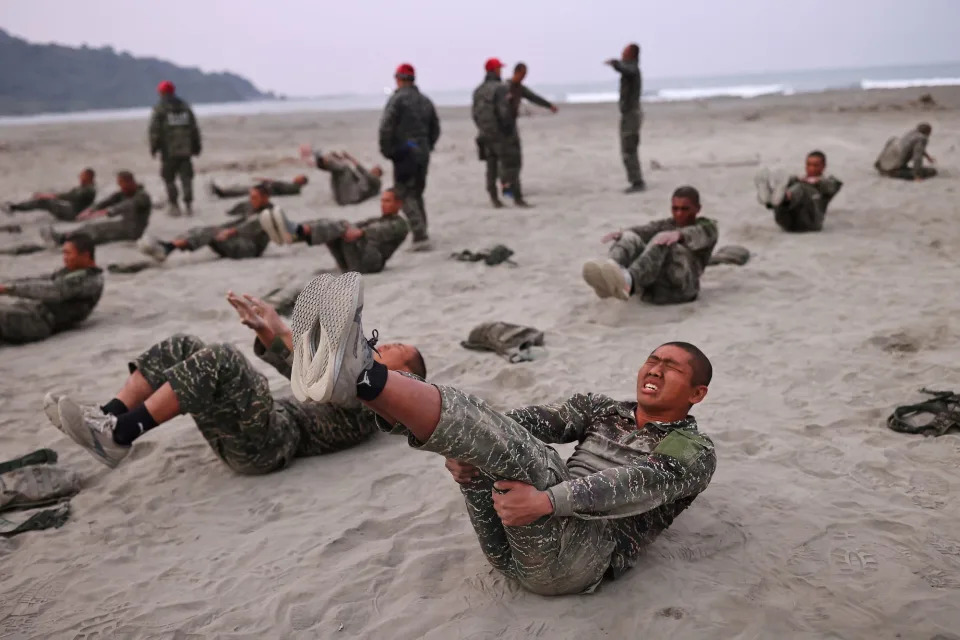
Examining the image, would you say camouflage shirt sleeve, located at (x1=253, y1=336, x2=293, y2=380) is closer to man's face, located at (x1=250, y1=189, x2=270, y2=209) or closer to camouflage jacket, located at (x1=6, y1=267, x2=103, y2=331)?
camouflage jacket, located at (x1=6, y1=267, x2=103, y2=331)

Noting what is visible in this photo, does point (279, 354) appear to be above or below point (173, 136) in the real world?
below

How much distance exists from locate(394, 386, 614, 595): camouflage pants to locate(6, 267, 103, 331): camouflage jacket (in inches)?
211

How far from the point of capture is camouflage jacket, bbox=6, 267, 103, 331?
6727mm

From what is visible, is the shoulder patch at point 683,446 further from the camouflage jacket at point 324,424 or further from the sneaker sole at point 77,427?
the sneaker sole at point 77,427

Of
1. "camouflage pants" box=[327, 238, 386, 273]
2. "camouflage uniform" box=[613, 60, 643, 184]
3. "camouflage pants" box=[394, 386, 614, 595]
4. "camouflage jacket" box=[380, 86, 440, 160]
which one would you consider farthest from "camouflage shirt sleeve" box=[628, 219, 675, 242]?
"camouflage uniform" box=[613, 60, 643, 184]

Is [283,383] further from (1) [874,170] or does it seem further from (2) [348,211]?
(1) [874,170]

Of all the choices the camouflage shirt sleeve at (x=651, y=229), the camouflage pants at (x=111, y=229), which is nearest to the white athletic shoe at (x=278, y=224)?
the camouflage shirt sleeve at (x=651, y=229)

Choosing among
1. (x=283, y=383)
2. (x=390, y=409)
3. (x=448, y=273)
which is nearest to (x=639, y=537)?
(x=390, y=409)

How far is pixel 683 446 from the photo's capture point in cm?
287

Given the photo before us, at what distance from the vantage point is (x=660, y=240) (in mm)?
6395

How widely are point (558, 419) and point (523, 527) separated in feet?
2.21

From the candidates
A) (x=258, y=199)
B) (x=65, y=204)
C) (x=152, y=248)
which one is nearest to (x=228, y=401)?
(x=258, y=199)

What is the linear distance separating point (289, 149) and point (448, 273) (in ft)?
55.6

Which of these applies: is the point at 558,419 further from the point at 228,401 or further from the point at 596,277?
the point at 596,277
